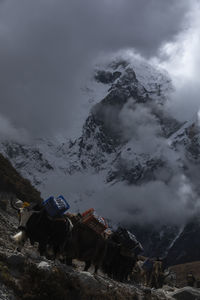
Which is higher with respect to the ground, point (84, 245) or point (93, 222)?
point (93, 222)

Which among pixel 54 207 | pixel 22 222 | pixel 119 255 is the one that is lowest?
pixel 22 222

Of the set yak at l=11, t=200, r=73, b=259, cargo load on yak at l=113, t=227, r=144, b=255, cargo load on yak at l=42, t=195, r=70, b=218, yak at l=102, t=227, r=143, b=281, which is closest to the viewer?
yak at l=11, t=200, r=73, b=259

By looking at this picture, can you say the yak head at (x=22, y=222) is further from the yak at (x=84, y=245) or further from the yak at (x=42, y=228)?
the yak at (x=84, y=245)

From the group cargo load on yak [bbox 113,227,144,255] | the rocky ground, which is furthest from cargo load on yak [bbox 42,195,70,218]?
cargo load on yak [bbox 113,227,144,255]

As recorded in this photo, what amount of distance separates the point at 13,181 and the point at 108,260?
1324 cm

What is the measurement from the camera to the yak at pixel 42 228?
30.7ft

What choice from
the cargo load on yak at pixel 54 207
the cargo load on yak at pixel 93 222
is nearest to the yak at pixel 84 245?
the cargo load on yak at pixel 93 222

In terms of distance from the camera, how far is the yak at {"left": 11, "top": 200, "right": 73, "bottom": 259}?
936 cm

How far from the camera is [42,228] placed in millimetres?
9477

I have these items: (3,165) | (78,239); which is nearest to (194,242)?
(3,165)

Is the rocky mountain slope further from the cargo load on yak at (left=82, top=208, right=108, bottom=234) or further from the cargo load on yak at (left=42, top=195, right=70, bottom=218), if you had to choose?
the cargo load on yak at (left=82, top=208, right=108, bottom=234)

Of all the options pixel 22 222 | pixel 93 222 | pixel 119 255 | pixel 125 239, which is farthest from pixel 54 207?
pixel 125 239

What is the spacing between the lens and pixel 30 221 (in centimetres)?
940

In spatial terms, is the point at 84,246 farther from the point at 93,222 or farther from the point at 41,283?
the point at 41,283
